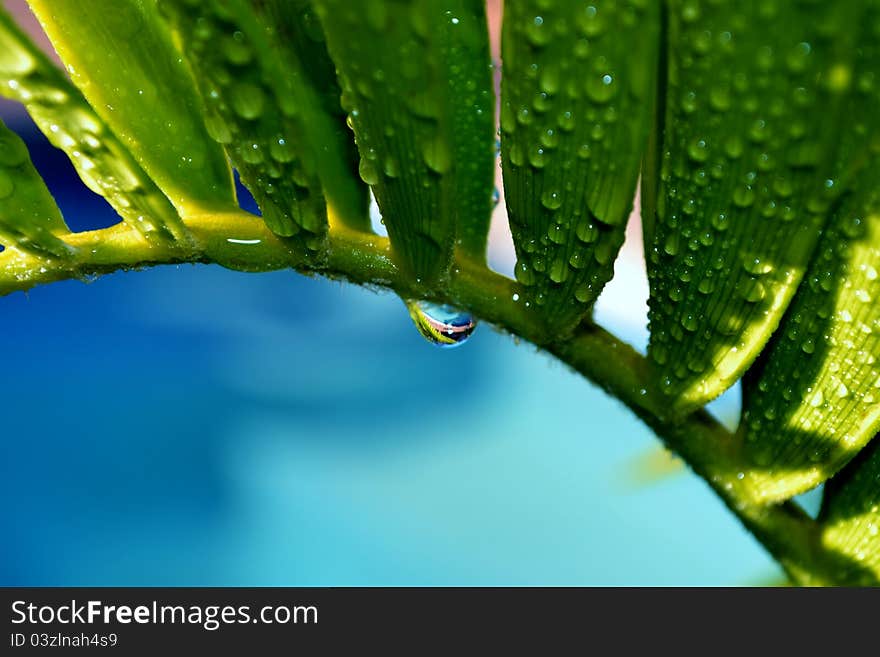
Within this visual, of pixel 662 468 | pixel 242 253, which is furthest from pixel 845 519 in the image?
pixel 662 468

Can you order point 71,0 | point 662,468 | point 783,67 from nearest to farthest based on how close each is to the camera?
point 783,67, point 71,0, point 662,468

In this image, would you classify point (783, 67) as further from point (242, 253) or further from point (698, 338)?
point (242, 253)

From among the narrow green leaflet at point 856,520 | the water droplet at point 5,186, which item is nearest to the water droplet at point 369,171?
the water droplet at point 5,186

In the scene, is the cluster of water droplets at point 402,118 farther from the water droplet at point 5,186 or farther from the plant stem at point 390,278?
the water droplet at point 5,186

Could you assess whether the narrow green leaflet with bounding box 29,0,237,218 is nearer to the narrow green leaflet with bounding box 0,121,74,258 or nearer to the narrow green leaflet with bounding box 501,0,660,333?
the narrow green leaflet with bounding box 0,121,74,258

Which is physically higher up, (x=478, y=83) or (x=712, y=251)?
(x=478, y=83)

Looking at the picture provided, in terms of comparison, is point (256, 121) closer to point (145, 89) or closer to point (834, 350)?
point (145, 89)

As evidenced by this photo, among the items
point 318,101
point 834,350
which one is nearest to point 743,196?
point 834,350
